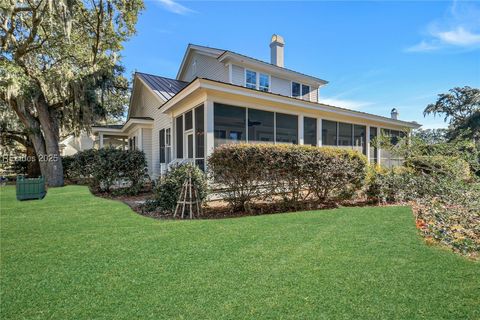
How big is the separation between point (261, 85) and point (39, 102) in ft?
39.5

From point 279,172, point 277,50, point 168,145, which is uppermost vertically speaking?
point 277,50

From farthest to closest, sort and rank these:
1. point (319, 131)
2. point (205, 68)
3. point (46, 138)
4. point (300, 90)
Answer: point (300, 90) → point (46, 138) → point (205, 68) → point (319, 131)

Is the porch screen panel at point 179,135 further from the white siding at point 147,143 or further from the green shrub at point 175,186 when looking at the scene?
the white siding at point 147,143

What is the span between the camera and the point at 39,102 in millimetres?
13453

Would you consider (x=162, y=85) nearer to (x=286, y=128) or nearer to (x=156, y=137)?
(x=156, y=137)

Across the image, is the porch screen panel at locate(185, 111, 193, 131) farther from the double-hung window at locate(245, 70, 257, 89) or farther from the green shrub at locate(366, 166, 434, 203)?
the green shrub at locate(366, 166, 434, 203)

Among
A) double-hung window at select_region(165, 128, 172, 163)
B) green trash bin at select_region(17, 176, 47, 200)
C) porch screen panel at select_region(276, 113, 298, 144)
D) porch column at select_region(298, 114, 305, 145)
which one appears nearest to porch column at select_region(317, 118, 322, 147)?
porch column at select_region(298, 114, 305, 145)

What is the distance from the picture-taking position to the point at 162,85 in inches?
531

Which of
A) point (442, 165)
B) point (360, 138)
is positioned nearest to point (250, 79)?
point (360, 138)

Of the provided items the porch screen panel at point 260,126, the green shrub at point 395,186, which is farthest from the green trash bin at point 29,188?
the green shrub at point 395,186

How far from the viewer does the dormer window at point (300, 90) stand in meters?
15.1

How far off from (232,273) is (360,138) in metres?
13.3

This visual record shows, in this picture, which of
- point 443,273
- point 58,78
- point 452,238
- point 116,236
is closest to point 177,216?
point 116,236

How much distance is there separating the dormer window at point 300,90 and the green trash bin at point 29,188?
1312 centimetres
